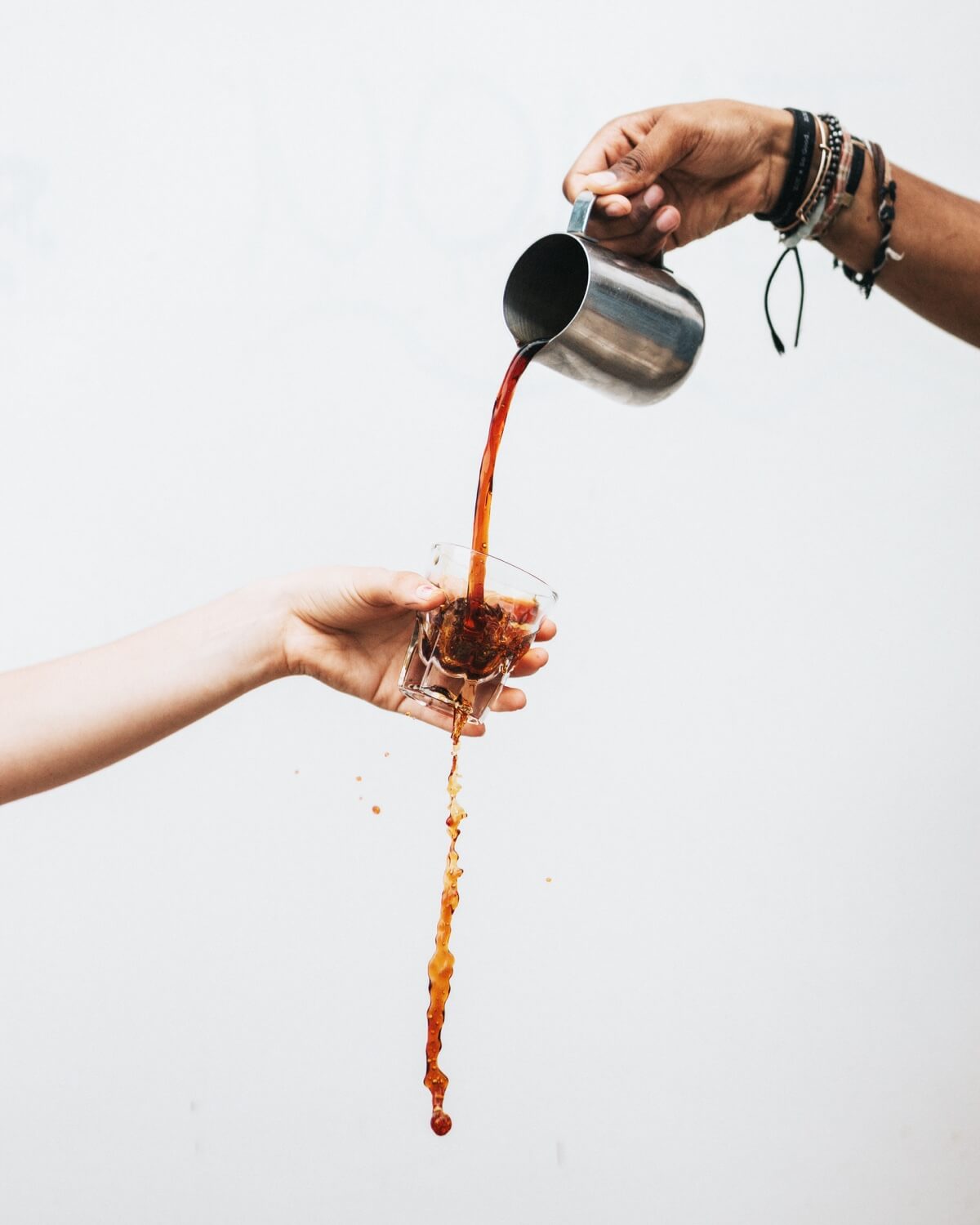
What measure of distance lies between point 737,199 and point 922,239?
0.25 m

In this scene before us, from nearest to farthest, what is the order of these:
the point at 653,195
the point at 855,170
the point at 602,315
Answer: the point at 602,315 → the point at 653,195 → the point at 855,170

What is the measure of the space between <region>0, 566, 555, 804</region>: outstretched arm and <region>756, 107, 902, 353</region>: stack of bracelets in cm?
62

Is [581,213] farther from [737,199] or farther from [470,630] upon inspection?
[470,630]

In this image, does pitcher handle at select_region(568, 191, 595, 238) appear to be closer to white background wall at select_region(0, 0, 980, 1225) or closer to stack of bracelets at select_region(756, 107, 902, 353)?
stack of bracelets at select_region(756, 107, 902, 353)

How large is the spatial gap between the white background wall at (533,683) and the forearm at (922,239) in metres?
0.33

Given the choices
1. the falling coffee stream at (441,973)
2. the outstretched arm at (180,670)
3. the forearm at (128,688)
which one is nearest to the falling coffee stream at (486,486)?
the outstretched arm at (180,670)

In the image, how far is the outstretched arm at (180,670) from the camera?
1200mm

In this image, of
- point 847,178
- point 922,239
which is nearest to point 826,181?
point 847,178

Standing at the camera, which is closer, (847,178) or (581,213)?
(581,213)

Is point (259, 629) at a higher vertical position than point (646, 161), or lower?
lower

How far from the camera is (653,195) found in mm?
1184

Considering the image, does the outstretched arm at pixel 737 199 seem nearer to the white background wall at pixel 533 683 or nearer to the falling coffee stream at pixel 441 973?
the white background wall at pixel 533 683

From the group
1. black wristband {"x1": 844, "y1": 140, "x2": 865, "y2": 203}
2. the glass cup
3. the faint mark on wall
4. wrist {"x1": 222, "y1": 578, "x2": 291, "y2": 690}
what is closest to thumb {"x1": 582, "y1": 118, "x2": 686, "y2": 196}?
black wristband {"x1": 844, "y1": 140, "x2": 865, "y2": 203}

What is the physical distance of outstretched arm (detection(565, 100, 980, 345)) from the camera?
1.17m
